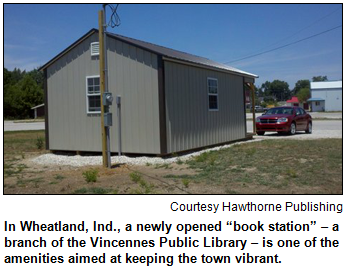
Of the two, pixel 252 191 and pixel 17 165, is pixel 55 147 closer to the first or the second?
pixel 17 165

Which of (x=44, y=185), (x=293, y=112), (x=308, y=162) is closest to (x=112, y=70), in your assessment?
(x=44, y=185)

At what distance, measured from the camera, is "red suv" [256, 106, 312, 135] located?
18484 millimetres

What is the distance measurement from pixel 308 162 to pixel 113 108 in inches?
234

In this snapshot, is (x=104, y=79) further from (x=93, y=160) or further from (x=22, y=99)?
(x=22, y=99)

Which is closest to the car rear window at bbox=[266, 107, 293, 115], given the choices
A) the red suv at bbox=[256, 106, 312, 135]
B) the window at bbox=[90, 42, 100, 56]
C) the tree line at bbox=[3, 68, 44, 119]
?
the red suv at bbox=[256, 106, 312, 135]

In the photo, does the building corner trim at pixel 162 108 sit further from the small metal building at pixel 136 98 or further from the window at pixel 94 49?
the window at pixel 94 49

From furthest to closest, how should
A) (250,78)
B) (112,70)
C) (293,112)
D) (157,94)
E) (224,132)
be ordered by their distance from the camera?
1. (293,112)
2. (250,78)
3. (224,132)
4. (112,70)
5. (157,94)

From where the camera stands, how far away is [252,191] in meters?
6.71

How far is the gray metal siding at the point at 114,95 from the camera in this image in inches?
436

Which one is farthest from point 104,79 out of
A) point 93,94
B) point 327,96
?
point 327,96

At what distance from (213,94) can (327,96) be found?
2320 inches

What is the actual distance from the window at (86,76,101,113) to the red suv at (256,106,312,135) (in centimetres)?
966

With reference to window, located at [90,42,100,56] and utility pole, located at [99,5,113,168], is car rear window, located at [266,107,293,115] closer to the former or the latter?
window, located at [90,42,100,56]

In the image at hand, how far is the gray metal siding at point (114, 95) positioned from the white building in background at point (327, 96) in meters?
60.6
